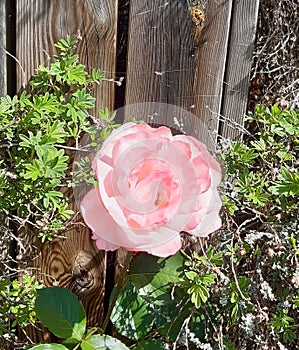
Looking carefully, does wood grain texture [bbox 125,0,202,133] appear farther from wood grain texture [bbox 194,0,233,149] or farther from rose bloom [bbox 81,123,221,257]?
rose bloom [bbox 81,123,221,257]

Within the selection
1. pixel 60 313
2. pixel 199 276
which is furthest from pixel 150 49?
pixel 60 313

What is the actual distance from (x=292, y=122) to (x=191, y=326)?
639mm

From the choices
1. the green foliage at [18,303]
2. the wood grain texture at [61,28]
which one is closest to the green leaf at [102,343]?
the green foliage at [18,303]

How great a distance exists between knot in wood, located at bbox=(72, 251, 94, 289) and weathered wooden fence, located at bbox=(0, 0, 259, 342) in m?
0.08

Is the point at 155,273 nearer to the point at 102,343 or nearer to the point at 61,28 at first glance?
the point at 102,343

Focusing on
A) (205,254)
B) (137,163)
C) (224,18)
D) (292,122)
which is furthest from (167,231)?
(224,18)

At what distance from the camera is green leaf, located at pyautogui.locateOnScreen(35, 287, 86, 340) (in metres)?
1.50

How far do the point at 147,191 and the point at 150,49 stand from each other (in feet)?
2.62

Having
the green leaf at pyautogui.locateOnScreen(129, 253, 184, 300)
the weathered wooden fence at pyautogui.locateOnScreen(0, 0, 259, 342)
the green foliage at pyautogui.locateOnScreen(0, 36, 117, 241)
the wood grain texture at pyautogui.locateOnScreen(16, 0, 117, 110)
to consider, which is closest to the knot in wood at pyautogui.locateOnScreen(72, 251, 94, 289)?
the weathered wooden fence at pyautogui.locateOnScreen(0, 0, 259, 342)

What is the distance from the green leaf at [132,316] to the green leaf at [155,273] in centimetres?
11

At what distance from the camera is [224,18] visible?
1821 mm

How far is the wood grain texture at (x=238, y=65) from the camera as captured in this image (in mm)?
1841

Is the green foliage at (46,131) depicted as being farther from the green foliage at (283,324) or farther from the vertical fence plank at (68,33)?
the green foliage at (283,324)

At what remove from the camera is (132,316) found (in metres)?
1.78
